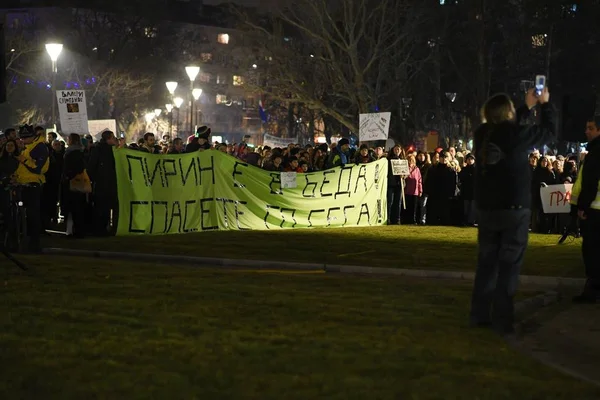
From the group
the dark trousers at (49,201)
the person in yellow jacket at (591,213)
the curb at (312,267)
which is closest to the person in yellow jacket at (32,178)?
the curb at (312,267)

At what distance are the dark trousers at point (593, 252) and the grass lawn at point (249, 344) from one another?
4.73 ft

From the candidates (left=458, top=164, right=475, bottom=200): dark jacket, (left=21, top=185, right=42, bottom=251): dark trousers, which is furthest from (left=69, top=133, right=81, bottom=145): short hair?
(left=458, top=164, right=475, bottom=200): dark jacket

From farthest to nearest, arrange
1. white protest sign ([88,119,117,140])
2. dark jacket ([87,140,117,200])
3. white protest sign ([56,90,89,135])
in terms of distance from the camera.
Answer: white protest sign ([88,119,117,140])
white protest sign ([56,90,89,135])
dark jacket ([87,140,117,200])

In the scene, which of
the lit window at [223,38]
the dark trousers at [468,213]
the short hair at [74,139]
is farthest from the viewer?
the lit window at [223,38]

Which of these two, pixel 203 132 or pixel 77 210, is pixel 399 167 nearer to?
pixel 203 132

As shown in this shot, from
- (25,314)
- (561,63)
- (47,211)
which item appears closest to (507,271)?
(25,314)

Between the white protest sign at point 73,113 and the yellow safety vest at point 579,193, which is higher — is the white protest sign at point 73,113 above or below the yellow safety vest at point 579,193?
above

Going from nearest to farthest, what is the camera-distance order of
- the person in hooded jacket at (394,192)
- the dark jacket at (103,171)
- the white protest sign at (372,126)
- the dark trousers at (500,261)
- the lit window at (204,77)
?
the dark trousers at (500,261) < the dark jacket at (103,171) < the person in hooded jacket at (394,192) < the white protest sign at (372,126) < the lit window at (204,77)

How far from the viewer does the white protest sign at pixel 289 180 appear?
25875mm

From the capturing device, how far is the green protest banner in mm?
22688

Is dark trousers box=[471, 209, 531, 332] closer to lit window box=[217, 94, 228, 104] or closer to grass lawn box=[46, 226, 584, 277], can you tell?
grass lawn box=[46, 226, 584, 277]

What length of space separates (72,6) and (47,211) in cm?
7589

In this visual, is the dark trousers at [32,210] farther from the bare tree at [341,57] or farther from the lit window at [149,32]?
the lit window at [149,32]

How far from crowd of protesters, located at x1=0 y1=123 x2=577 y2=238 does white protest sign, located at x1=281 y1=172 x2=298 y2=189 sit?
21.6 inches
